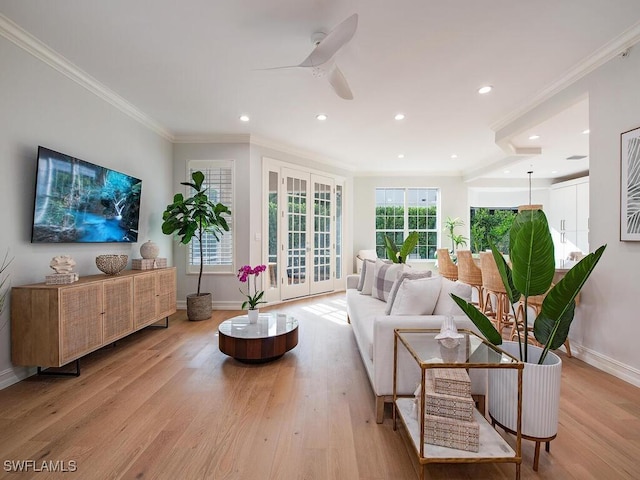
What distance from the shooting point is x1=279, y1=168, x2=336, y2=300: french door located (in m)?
5.43

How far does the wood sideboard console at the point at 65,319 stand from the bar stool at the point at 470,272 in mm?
→ 4290

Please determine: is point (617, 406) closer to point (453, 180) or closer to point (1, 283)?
point (1, 283)

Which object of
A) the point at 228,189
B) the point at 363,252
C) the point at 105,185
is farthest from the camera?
the point at 363,252

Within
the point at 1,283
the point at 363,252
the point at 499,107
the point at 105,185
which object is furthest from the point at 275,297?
the point at 499,107

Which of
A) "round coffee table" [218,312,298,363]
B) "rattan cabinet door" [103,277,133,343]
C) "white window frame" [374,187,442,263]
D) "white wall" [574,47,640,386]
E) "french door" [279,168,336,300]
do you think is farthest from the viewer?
"white window frame" [374,187,442,263]

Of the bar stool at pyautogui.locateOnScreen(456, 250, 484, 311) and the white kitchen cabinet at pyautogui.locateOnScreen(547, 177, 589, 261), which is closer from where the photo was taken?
the bar stool at pyautogui.locateOnScreen(456, 250, 484, 311)

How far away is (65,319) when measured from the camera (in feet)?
7.68

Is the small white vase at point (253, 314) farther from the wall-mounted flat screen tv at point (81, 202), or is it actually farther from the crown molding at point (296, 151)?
the crown molding at point (296, 151)

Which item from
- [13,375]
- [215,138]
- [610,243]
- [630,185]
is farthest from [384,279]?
[215,138]

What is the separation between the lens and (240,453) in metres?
1.62

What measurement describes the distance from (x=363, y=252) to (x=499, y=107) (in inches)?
152

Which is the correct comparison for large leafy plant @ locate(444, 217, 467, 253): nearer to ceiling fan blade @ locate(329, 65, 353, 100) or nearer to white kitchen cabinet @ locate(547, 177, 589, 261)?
white kitchen cabinet @ locate(547, 177, 589, 261)

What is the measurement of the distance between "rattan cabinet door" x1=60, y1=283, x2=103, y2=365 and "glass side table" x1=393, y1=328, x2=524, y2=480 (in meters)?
2.47

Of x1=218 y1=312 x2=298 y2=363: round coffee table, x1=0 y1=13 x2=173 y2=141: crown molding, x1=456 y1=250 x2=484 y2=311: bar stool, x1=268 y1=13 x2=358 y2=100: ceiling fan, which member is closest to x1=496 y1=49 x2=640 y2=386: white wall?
x1=456 y1=250 x2=484 y2=311: bar stool
